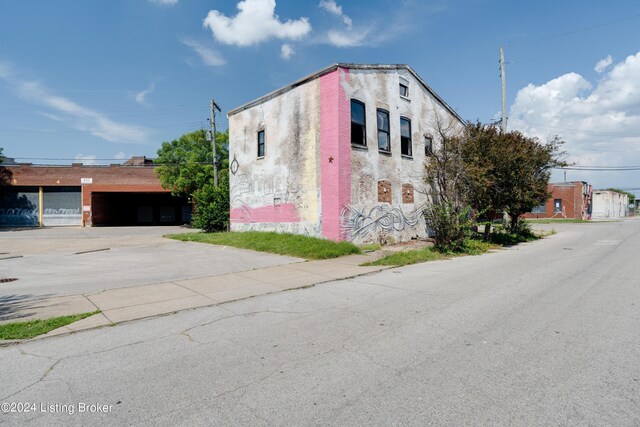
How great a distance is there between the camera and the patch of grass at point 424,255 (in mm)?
11781

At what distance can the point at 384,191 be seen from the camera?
16.8 metres

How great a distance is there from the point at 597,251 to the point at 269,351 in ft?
48.9

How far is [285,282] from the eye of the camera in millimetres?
8828

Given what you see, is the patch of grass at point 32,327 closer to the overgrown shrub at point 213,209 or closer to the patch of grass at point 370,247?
the patch of grass at point 370,247

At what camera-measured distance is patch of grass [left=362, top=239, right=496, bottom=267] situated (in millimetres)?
11781

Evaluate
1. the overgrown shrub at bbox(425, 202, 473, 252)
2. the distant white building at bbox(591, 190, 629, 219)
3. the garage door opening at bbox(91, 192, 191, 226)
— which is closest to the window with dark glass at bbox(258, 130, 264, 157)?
the overgrown shrub at bbox(425, 202, 473, 252)

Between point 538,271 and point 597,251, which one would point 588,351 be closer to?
point 538,271

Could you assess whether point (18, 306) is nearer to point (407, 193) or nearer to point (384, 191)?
point (384, 191)

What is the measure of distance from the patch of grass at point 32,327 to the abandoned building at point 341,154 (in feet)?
33.8

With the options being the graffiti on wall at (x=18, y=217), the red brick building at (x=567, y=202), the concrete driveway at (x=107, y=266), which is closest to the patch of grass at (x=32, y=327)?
the concrete driveway at (x=107, y=266)

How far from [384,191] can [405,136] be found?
142 inches

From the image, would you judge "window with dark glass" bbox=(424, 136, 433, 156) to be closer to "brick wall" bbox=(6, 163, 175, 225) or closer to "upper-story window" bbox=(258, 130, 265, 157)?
"upper-story window" bbox=(258, 130, 265, 157)

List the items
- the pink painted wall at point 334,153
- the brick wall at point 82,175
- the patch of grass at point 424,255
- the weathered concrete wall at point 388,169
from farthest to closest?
the brick wall at point 82,175
the weathered concrete wall at point 388,169
the pink painted wall at point 334,153
the patch of grass at point 424,255

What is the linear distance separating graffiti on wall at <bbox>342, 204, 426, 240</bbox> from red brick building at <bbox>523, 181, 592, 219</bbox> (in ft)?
131
